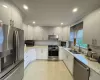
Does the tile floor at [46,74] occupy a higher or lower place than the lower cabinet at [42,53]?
lower

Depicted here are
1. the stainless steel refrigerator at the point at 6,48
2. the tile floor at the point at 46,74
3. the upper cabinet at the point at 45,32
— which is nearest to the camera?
the stainless steel refrigerator at the point at 6,48

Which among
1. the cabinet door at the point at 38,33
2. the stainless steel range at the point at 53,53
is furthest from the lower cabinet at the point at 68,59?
the cabinet door at the point at 38,33

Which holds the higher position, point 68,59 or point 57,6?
point 57,6

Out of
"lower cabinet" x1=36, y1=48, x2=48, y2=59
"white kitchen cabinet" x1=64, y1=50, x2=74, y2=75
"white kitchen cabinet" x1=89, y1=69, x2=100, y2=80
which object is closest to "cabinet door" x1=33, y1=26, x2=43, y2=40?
"lower cabinet" x1=36, y1=48, x2=48, y2=59

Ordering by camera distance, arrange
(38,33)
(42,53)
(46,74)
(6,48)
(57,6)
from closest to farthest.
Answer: (6,48), (57,6), (46,74), (42,53), (38,33)

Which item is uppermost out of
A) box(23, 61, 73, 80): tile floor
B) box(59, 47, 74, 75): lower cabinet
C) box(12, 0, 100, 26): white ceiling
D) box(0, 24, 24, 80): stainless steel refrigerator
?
box(12, 0, 100, 26): white ceiling

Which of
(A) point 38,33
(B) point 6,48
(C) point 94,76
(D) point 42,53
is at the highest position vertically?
(A) point 38,33

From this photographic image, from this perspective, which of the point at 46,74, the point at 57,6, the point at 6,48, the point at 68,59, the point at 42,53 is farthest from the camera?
the point at 42,53

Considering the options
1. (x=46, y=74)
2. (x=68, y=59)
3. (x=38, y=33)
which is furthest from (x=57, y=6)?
(x=38, y=33)

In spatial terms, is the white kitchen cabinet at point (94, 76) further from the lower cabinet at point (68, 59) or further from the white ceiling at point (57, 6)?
the white ceiling at point (57, 6)

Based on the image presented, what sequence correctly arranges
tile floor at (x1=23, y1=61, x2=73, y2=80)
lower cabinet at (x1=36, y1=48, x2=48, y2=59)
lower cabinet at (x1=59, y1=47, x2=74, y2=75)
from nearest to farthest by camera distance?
tile floor at (x1=23, y1=61, x2=73, y2=80) < lower cabinet at (x1=59, y1=47, x2=74, y2=75) < lower cabinet at (x1=36, y1=48, x2=48, y2=59)

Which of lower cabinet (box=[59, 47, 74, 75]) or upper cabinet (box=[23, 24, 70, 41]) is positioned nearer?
lower cabinet (box=[59, 47, 74, 75])

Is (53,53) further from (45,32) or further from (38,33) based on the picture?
(38,33)

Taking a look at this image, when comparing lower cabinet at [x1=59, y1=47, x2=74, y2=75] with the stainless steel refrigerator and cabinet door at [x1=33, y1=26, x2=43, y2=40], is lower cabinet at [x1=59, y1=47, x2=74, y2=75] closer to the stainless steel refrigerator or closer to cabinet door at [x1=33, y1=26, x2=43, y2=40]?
cabinet door at [x1=33, y1=26, x2=43, y2=40]
